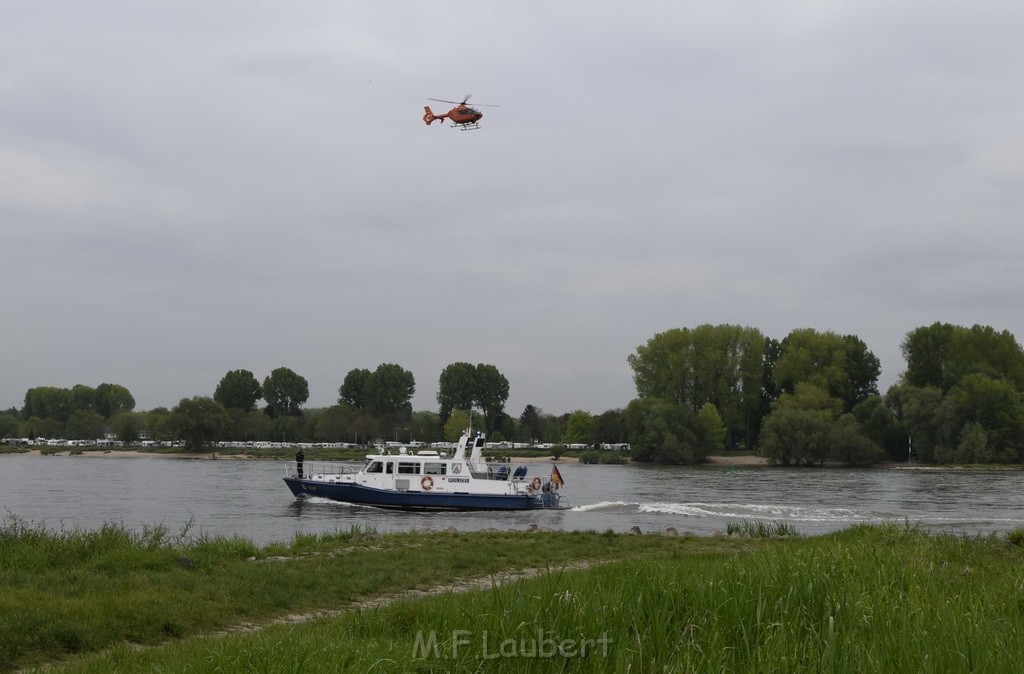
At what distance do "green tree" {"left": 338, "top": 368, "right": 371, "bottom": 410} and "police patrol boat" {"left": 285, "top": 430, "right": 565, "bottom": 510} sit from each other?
12213cm

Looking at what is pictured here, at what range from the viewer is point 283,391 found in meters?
178

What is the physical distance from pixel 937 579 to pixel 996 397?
326ft

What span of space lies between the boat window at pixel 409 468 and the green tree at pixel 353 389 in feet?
404

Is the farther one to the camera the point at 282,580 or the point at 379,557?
the point at 379,557

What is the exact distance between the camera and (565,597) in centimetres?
779

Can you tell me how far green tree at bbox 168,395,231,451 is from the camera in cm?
12794

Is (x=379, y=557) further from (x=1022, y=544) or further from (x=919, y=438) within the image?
(x=919, y=438)

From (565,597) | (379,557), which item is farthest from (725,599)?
(379,557)

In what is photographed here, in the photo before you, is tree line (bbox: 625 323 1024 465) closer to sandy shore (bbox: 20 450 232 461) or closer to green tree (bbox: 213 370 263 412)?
sandy shore (bbox: 20 450 232 461)

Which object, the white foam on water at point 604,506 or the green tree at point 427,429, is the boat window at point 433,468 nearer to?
the white foam on water at point 604,506

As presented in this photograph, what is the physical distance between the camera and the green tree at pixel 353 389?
171 metres

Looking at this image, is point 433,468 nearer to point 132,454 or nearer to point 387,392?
point 132,454

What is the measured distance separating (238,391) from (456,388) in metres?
40.8

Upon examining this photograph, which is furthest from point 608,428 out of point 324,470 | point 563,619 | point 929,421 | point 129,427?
point 563,619
